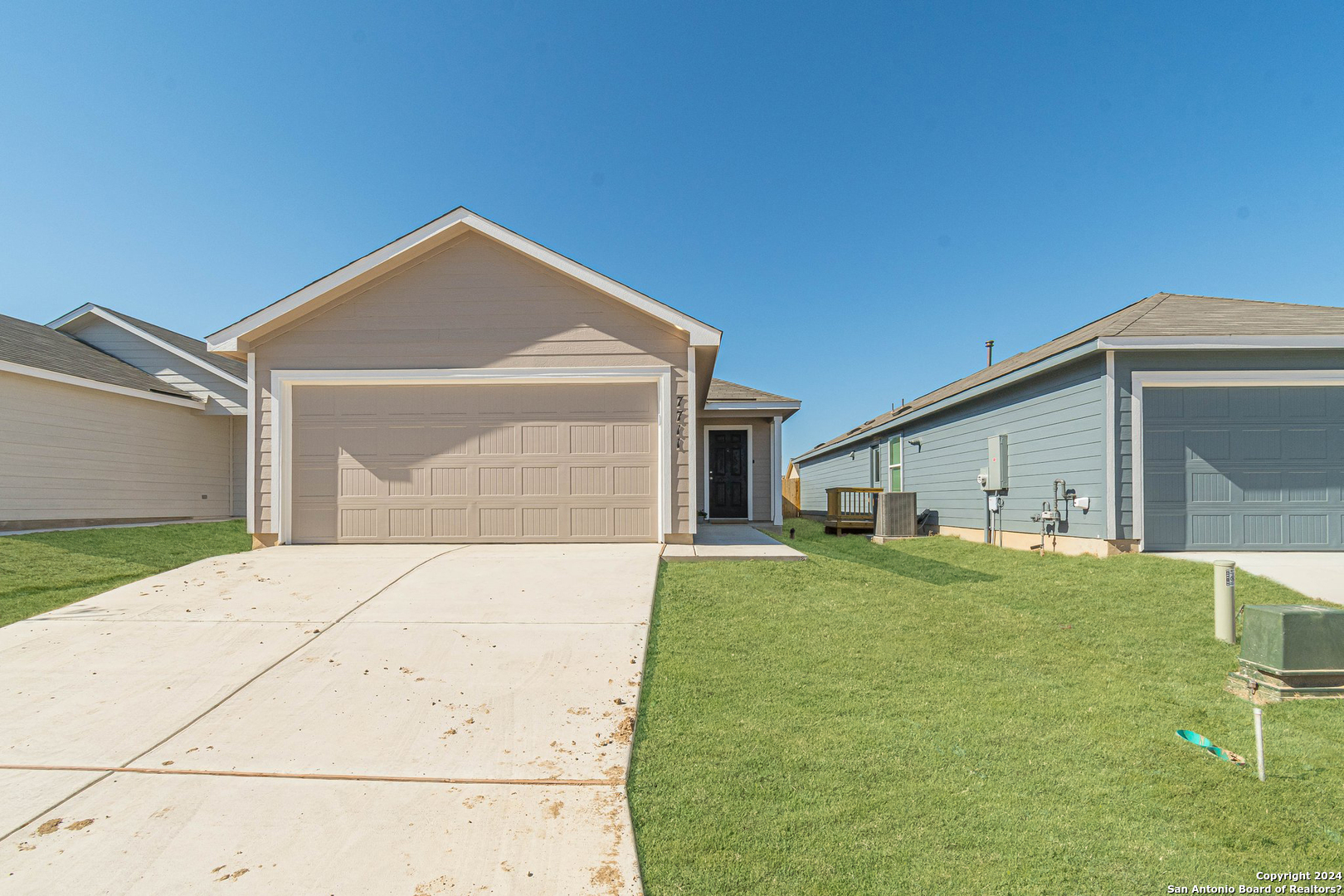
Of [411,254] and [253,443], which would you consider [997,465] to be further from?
[253,443]

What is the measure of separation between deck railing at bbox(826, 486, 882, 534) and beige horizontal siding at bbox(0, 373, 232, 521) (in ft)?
51.7

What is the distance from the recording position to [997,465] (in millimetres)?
10914

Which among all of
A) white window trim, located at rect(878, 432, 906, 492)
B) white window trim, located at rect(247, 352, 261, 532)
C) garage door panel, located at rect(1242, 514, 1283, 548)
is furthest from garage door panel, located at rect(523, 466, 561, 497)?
white window trim, located at rect(878, 432, 906, 492)

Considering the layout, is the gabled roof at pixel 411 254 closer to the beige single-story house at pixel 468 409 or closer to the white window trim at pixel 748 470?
the beige single-story house at pixel 468 409

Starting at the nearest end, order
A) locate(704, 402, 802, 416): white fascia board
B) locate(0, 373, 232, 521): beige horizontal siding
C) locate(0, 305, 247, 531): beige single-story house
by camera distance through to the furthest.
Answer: locate(0, 373, 232, 521): beige horizontal siding, locate(0, 305, 247, 531): beige single-story house, locate(704, 402, 802, 416): white fascia board

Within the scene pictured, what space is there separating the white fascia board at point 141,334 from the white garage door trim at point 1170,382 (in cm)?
1868

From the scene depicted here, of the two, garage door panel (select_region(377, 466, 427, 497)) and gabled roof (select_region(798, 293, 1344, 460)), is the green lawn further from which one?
gabled roof (select_region(798, 293, 1344, 460))

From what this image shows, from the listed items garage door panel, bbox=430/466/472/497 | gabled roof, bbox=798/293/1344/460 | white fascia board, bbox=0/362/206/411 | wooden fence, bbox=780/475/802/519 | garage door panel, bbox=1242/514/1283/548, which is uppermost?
gabled roof, bbox=798/293/1344/460

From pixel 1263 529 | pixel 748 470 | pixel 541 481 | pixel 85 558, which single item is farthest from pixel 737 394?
pixel 85 558

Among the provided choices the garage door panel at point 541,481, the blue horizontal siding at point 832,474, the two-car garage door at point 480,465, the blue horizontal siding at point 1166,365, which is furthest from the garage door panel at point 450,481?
the blue horizontal siding at point 832,474

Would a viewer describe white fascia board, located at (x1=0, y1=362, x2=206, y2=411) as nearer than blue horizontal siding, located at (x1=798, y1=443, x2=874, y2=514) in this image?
Yes

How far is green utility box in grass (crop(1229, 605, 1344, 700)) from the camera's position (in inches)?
154

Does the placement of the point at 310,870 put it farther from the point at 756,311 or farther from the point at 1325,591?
the point at 756,311

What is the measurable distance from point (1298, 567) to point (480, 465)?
1071cm
